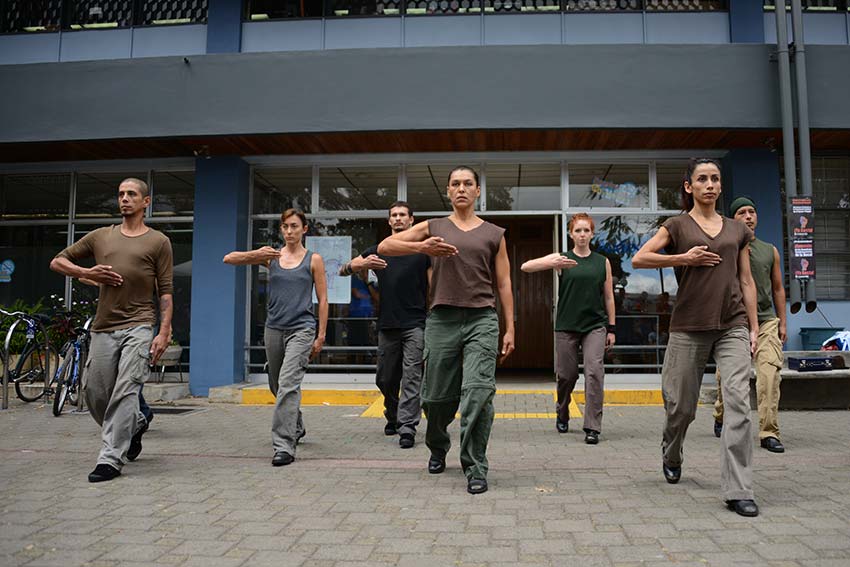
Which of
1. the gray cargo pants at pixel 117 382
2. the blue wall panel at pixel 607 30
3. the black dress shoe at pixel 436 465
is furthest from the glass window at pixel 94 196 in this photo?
the black dress shoe at pixel 436 465

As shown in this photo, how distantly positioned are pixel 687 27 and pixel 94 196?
10.1 meters

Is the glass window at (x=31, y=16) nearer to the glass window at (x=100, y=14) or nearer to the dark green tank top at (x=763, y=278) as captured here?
the glass window at (x=100, y=14)

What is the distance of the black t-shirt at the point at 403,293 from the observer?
250 inches

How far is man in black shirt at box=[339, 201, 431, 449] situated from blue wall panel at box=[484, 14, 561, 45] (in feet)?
16.9

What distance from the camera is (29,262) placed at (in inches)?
456

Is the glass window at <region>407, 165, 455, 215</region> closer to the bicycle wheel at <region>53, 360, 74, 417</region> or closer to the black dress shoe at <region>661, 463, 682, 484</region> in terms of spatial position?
the bicycle wheel at <region>53, 360, 74, 417</region>

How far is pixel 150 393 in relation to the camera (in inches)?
384

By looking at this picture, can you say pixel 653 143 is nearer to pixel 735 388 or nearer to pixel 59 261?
pixel 735 388

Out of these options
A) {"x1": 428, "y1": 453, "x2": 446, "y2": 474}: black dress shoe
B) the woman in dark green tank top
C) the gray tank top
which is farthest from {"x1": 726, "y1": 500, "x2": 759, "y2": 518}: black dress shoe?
the gray tank top

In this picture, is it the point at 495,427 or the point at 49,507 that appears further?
the point at 495,427

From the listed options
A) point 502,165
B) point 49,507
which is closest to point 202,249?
point 502,165

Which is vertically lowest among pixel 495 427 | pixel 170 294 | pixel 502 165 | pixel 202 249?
pixel 495 427

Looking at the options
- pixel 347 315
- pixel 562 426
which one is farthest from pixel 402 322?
pixel 347 315

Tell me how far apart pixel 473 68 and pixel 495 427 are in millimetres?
4880
